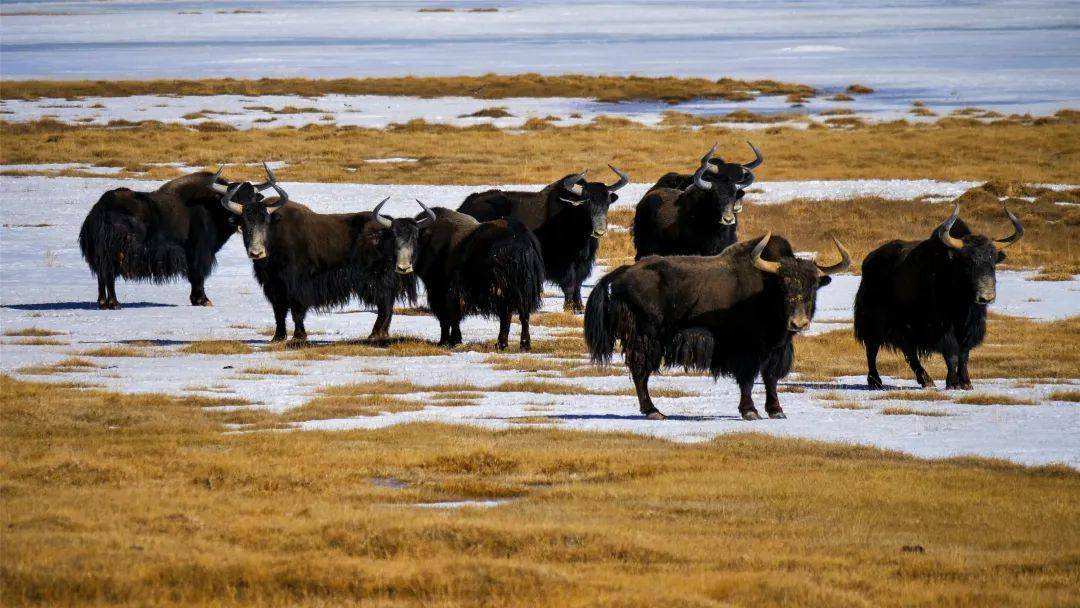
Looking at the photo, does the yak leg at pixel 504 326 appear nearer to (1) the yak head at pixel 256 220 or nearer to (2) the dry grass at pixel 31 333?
(1) the yak head at pixel 256 220

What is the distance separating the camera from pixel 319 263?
61.8 feet

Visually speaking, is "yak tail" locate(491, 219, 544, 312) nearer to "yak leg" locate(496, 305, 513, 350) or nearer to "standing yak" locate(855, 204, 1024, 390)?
"yak leg" locate(496, 305, 513, 350)

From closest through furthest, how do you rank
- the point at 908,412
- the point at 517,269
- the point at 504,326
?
the point at 908,412, the point at 517,269, the point at 504,326

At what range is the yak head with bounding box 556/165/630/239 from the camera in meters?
21.3

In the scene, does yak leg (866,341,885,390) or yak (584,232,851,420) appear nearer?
yak (584,232,851,420)

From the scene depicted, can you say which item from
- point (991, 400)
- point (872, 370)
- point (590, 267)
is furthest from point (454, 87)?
point (991, 400)

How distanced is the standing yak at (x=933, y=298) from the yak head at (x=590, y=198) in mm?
5954

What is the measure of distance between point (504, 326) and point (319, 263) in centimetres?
245

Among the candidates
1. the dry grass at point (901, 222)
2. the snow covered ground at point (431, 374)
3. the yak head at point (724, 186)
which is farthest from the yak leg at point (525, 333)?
the dry grass at point (901, 222)

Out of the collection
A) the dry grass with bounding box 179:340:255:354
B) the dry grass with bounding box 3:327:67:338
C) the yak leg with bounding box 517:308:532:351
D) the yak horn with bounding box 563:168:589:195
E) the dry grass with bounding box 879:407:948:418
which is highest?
the yak horn with bounding box 563:168:589:195

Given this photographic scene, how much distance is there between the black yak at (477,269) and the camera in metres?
17.9

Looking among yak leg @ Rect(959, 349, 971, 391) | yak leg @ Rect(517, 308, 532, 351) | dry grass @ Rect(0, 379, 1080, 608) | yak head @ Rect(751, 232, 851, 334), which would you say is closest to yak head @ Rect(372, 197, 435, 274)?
yak leg @ Rect(517, 308, 532, 351)

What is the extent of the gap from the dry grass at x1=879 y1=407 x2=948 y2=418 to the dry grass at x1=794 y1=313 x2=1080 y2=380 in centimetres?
112

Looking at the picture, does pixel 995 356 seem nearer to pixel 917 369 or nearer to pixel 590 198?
pixel 917 369
